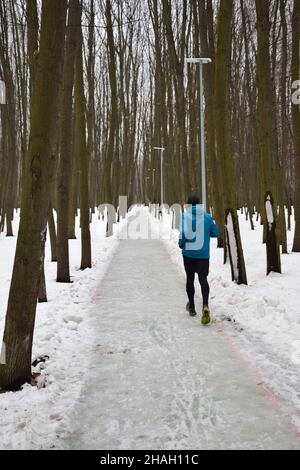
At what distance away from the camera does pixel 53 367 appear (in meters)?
4.81

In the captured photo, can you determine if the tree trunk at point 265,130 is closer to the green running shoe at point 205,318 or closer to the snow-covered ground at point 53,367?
the green running shoe at point 205,318

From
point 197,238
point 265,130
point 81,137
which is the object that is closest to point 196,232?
point 197,238

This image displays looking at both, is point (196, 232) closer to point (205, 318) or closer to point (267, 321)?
point (205, 318)

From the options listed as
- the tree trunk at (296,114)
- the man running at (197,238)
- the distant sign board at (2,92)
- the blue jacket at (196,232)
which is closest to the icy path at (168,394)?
the man running at (197,238)

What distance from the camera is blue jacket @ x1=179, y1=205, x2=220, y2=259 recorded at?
22.1 feet

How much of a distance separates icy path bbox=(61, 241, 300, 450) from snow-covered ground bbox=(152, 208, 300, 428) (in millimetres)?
229

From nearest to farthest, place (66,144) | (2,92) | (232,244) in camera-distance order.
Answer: (232,244)
(66,144)
(2,92)

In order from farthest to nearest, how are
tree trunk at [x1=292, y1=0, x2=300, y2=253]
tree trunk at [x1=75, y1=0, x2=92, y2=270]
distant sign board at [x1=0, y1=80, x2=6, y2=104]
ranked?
distant sign board at [x1=0, y1=80, x2=6, y2=104], tree trunk at [x1=75, y1=0, x2=92, y2=270], tree trunk at [x1=292, y1=0, x2=300, y2=253]

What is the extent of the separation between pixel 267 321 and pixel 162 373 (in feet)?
7.83

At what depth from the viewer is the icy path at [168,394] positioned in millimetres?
3383

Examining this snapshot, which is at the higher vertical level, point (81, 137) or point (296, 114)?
point (296, 114)

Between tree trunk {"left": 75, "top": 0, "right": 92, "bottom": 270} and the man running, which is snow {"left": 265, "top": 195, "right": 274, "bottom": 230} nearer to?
the man running

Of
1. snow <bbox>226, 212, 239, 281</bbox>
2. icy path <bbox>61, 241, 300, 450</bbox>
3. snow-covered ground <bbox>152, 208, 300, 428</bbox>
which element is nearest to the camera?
icy path <bbox>61, 241, 300, 450</bbox>

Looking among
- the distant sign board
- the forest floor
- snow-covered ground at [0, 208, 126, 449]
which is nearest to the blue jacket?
the forest floor
